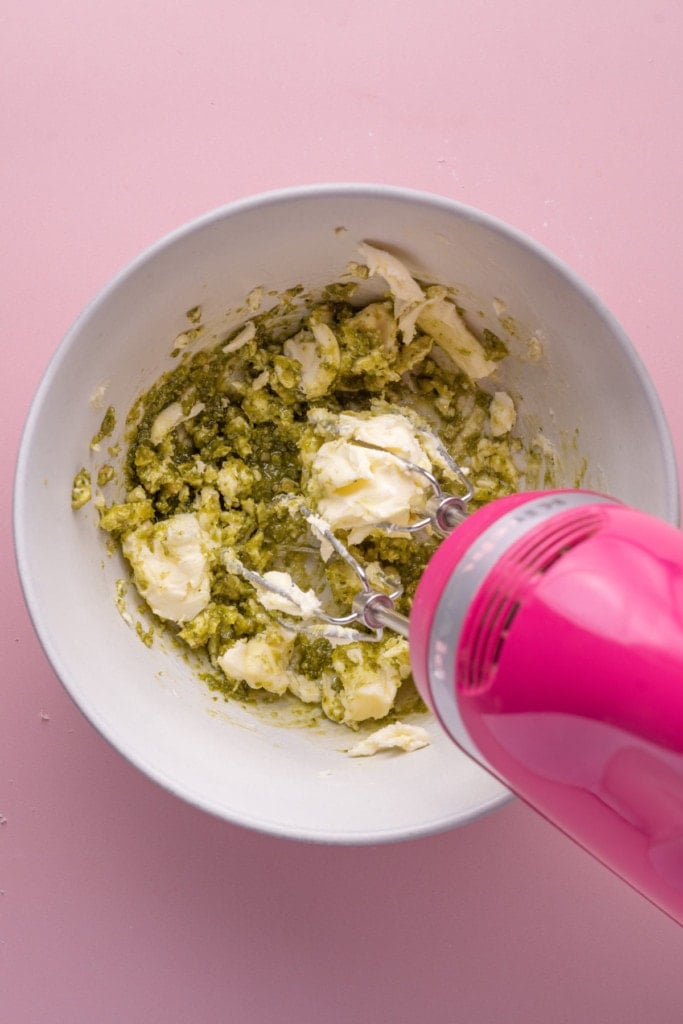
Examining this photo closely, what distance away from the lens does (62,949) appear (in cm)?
129

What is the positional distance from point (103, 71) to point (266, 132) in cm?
23

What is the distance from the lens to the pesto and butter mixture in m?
1.19

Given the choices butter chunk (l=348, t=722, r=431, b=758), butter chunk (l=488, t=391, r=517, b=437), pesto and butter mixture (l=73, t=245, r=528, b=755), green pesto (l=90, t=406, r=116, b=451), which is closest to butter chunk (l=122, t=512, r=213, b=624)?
pesto and butter mixture (l=73, t=245, r=528, b=755)

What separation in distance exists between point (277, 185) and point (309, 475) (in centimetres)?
39

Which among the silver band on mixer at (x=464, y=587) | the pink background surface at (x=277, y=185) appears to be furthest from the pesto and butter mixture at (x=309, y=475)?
the silver band on mixer at (x=464, y=587)

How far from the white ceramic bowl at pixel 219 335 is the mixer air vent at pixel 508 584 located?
0.27 metres

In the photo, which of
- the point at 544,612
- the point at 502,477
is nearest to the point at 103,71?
the point at 502,477

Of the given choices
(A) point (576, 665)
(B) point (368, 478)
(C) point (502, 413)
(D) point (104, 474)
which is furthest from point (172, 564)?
(A) point (576, 665)

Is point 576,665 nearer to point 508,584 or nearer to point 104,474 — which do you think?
point 508,584

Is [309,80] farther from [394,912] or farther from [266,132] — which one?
[394,912]

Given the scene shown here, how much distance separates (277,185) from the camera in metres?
1.28

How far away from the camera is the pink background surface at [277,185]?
49.9 inches

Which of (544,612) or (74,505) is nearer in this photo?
(544,612)

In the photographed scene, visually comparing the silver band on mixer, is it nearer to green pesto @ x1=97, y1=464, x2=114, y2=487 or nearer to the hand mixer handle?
the hand mixer handle
